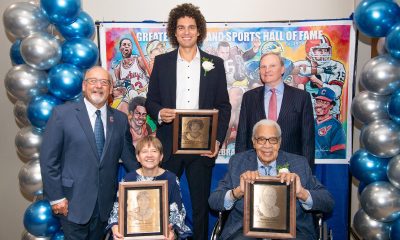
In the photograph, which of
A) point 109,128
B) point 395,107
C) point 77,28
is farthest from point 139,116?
point 395,107

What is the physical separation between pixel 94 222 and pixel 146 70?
2.03 metres

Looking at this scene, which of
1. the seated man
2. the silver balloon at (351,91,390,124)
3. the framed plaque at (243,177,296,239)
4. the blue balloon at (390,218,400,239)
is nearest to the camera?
the framed plaque at (243,177,296,239)

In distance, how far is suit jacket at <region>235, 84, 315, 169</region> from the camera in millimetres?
4176

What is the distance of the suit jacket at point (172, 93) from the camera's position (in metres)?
4.30

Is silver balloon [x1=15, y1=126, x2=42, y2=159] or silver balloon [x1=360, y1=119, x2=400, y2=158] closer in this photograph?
silver balloon [x1=360, y1=119, x2=400, y2=158]

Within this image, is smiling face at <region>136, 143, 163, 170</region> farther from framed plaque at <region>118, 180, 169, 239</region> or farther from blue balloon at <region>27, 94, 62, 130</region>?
blue balloon at <region>27, 94, 62, 130</region>

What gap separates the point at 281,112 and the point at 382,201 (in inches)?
44.7

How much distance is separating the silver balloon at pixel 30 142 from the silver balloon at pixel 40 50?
25.0 inches

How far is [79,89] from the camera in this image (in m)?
4.37

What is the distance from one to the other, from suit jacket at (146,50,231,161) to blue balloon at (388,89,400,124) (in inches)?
55.2

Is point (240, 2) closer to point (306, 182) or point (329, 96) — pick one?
point (329, 96)

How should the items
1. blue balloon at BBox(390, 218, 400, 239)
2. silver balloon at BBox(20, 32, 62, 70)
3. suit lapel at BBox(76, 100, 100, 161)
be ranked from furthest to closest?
silver balloon at BBox(20, 32, 62, 70) → blue balloon at BBox(390, 218, 400, 239) → suit lapel at BBox(76, 100, 100, 161)

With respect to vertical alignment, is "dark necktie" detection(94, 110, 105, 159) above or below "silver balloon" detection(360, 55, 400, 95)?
below

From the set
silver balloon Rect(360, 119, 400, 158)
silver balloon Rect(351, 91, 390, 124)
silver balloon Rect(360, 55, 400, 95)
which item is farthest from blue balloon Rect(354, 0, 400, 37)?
silver balloon Rect(360, 119, 400, 158)
